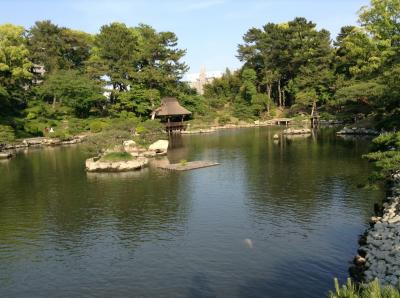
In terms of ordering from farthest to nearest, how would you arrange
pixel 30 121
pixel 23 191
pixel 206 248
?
1. pixel 30 121
2. pixel 23 191
3. pixel 206 248

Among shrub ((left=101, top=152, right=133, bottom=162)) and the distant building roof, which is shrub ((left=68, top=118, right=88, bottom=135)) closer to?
the distant building roof

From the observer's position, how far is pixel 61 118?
63.9 m

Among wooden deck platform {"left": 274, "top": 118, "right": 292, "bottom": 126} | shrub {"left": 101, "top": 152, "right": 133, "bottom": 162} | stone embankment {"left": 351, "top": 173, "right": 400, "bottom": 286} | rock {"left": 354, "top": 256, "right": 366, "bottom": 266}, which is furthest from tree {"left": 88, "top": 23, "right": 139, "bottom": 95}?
rock {"left": 354, "top": 256, "right": 366, "bottom": 266}

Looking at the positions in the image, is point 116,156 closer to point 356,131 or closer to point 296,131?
point 296,131

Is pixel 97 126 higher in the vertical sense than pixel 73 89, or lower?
lower

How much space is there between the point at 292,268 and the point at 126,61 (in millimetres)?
53781

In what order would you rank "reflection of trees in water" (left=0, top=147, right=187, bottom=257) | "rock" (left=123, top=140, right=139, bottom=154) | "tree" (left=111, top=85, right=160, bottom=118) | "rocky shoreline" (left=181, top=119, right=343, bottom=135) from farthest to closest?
"rocky shoreline" (left=181, top=119, right=343, bottom=135), "tree" (left=111, top=85, right=160, bottom=118), "rock" (left=123, top=140, right=139, bottom=154), "reflection of trees in water" (left=0, top=147, right=187, bottom=257)

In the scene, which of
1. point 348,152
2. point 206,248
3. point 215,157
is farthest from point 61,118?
point 206,248

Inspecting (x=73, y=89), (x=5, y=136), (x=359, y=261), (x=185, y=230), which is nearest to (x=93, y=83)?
(x=73, y=89)

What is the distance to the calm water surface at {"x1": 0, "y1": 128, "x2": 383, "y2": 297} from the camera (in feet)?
45.1

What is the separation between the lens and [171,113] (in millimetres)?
62719

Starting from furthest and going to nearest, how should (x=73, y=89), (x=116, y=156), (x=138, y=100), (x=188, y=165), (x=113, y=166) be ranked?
(x=138, y=100) < (x=73, y=89) < (x=116, y=156) < (x=188, y=165) < (x=113, y=166)

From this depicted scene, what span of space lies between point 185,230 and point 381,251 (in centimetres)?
805

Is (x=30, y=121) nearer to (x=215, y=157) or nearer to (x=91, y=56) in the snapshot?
(x=91, y=56)
